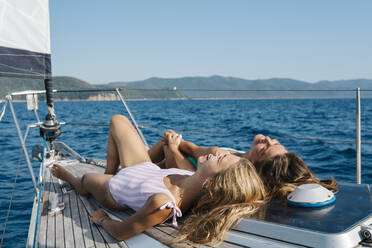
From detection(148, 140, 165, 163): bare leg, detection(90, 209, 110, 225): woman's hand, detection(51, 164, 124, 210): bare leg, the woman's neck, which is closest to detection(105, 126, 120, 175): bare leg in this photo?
detection(51, 164, 124, 210): bare leg

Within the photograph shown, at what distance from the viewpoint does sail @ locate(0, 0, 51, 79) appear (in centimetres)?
284

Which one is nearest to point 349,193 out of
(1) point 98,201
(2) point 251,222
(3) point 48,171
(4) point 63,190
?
(2) point 251,222

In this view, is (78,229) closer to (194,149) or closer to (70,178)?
(70,178)

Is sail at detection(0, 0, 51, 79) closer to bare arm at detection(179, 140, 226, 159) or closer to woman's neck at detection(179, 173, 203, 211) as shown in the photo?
bare arm at detection(179, 140, 226, 159)

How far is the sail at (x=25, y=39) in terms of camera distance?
9.31 ft

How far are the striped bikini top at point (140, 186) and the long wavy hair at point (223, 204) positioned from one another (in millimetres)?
150

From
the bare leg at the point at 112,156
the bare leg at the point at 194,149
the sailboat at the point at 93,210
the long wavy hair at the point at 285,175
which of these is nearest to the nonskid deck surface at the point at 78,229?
the sailboat at the point at 93,210

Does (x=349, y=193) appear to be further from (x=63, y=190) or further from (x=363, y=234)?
(x=63, y=190)

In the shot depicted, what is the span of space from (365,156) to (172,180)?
18.4 feet

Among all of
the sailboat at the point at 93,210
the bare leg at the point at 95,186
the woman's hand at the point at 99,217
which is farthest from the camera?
the bare leg at the point at 95,186

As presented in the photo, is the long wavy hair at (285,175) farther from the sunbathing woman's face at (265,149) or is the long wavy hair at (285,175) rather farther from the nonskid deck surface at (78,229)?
the nonskid deck surface at (78,229)

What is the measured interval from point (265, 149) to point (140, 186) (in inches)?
36.7

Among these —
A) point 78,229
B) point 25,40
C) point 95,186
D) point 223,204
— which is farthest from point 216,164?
point 25,40

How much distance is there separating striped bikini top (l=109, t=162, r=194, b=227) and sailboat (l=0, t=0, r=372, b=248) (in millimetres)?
131
